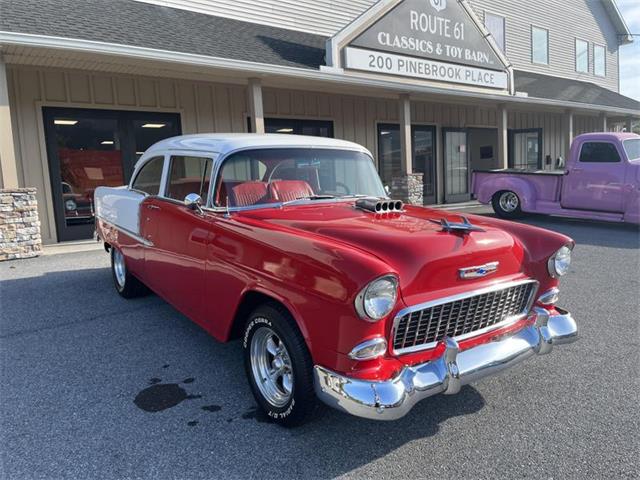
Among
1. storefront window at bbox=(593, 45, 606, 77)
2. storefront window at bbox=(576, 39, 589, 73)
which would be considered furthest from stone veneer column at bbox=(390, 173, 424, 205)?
storefront window at bbox=(593, 45, 606, 77)

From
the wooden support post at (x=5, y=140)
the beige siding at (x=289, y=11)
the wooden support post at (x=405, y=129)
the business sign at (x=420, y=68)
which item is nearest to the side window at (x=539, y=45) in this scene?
the business sign at (x=420, y=68)

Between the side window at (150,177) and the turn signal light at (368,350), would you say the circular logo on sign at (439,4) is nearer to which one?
the side window at (150,177)

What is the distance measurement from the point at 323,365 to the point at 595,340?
9.19ft

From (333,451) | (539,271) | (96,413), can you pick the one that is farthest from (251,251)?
(539,271)

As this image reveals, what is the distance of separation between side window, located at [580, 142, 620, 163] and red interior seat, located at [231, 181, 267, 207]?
9109mm

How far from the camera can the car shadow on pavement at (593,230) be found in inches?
329

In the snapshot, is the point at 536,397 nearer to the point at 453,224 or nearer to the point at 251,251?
the point at 453,224

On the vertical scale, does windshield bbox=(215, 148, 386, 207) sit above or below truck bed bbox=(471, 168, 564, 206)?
above

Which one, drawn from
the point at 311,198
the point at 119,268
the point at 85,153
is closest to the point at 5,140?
the point at 85,153

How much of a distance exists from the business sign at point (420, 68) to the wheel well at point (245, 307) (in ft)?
28.1

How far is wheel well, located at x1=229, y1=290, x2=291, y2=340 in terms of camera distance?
2874 mm

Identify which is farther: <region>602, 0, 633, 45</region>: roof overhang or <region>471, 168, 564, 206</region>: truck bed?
<region>602, 0, 633, 45</region>: roof overhang

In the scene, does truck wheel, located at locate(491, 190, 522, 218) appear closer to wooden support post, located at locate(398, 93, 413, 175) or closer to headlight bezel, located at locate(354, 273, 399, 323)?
wooden support post, located at locate(398, 93, 413, 175)

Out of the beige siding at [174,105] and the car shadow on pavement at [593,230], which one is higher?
the beige siding at [174,105]
